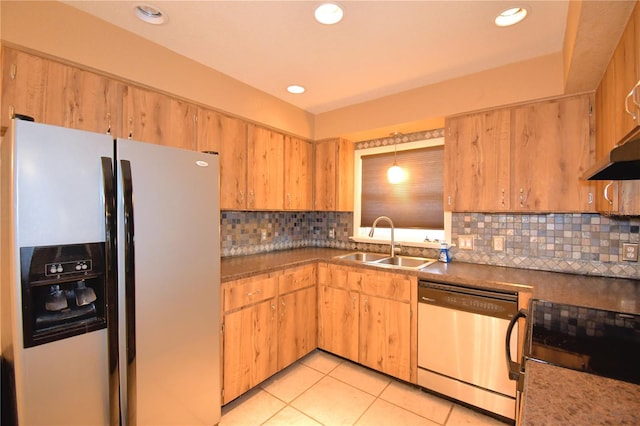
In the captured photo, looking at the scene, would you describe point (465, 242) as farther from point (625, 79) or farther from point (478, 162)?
point (625, 79)

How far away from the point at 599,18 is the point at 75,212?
2.32 m

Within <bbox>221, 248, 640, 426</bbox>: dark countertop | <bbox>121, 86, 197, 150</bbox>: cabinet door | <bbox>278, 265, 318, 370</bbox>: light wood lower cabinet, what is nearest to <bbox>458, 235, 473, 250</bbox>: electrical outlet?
<bbox>221, 248, 640, 426</bbox>: dark countertop

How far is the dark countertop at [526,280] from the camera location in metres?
1.46

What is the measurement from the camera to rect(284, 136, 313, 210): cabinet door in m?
2.90

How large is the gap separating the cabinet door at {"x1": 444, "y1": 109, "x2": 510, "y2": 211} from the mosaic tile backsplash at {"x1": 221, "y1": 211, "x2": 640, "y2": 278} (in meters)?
0.28

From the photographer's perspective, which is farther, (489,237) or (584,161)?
(489,237)

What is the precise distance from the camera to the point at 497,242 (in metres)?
2.33

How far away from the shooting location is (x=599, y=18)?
1.17 meters

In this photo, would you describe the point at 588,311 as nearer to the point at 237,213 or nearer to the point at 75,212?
the point at 75,212

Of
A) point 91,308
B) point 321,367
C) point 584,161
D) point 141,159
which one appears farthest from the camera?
point 321,367

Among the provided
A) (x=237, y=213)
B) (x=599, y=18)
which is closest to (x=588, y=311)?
(x=599, y=18)

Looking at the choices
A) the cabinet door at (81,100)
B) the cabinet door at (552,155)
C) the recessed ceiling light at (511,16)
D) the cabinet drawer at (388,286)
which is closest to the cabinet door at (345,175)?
the cabinet drawer at (388,286)

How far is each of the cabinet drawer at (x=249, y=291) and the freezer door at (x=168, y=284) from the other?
0.65 ft

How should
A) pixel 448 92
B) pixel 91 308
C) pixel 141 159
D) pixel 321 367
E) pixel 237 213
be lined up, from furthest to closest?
pixel 237 213
pixel 321 367
pixel 448 92
pixel 141 159
pixel 91 308
